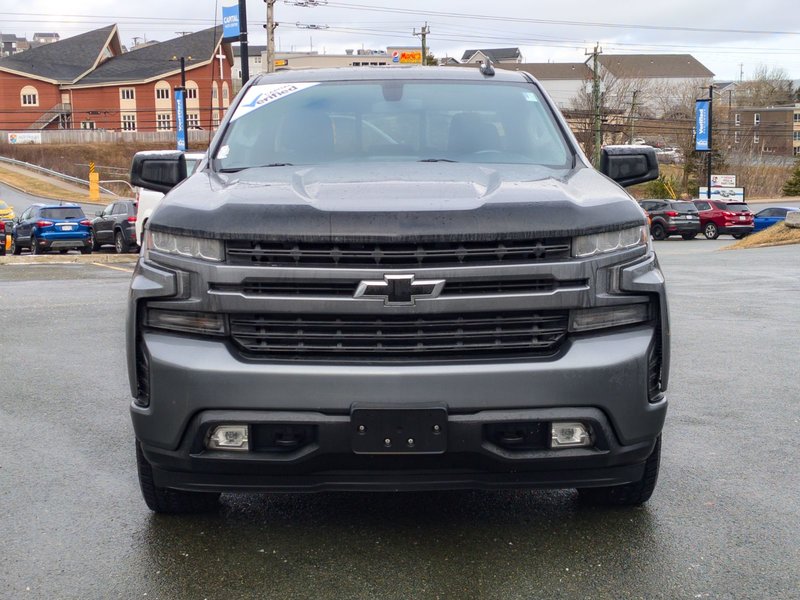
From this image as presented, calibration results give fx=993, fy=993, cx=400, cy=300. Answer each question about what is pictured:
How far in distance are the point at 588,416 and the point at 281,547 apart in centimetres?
133

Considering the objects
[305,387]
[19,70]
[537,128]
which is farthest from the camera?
[19,70]

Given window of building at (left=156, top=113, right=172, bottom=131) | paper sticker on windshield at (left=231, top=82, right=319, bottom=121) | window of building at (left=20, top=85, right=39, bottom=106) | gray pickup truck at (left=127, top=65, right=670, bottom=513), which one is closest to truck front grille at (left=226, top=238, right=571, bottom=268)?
gray pickup truck at (left=127, top=65, right=670, bottom=513)

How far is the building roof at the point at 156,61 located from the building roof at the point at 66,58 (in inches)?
47.2

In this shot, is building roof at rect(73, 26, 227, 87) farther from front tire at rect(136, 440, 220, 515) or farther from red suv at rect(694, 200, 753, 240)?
front tire at rect(136, 440, 220, 515)

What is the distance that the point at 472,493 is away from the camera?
182 inches

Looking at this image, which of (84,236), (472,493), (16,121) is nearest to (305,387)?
(472,493)

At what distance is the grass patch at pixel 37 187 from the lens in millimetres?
62572

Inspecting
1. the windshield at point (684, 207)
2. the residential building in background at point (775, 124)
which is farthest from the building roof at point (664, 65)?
the windshield at point (684, 207)

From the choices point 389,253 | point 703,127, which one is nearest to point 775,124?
point 703,127

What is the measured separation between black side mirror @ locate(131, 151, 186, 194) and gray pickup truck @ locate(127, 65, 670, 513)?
47.6 inches

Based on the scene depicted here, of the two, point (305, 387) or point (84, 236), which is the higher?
point (305, 387)

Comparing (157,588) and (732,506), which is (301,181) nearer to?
(157,588)

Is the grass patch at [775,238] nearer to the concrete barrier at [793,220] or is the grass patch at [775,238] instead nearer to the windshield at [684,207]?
the concrete barrier at [793,220]

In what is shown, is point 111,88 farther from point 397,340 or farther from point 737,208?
point 397,340
